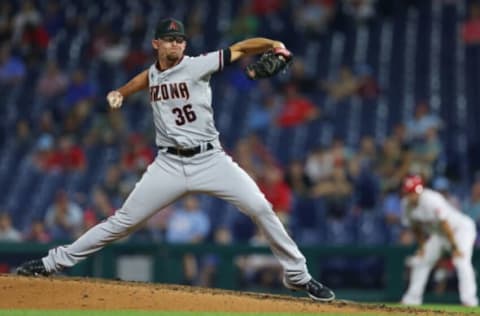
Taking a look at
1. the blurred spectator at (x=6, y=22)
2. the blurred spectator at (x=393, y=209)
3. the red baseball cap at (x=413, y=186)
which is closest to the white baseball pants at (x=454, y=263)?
the red baseball cap at (x=413, y=186)

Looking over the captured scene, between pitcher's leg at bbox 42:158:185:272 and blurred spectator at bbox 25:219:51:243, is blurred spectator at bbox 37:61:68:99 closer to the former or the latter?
blurred spectator at bbox 25:219:51:243

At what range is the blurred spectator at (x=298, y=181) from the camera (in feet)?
52.8

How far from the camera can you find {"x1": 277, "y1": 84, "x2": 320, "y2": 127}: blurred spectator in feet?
57.6

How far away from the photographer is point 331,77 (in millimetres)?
18312

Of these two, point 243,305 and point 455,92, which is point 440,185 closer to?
point 455,92

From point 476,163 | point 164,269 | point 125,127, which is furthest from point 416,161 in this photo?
point 125,127

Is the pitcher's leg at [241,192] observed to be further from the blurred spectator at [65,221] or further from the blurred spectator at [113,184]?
the blurred spectator at [113,184]

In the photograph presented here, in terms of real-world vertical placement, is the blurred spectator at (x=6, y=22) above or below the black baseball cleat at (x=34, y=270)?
above

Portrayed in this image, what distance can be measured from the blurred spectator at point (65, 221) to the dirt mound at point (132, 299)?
21.2 feet

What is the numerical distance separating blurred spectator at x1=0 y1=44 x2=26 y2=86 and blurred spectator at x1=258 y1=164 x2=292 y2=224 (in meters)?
5.34

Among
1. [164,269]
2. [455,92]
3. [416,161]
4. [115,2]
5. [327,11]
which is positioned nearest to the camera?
[164,269]

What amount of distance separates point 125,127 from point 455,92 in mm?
4412

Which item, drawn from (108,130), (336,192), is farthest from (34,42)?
(336,192)

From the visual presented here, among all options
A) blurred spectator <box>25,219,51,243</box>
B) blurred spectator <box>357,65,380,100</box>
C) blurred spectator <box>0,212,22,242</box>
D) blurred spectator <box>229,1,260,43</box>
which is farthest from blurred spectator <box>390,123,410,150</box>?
blurred spectator <box>0,212,22,242</box>
